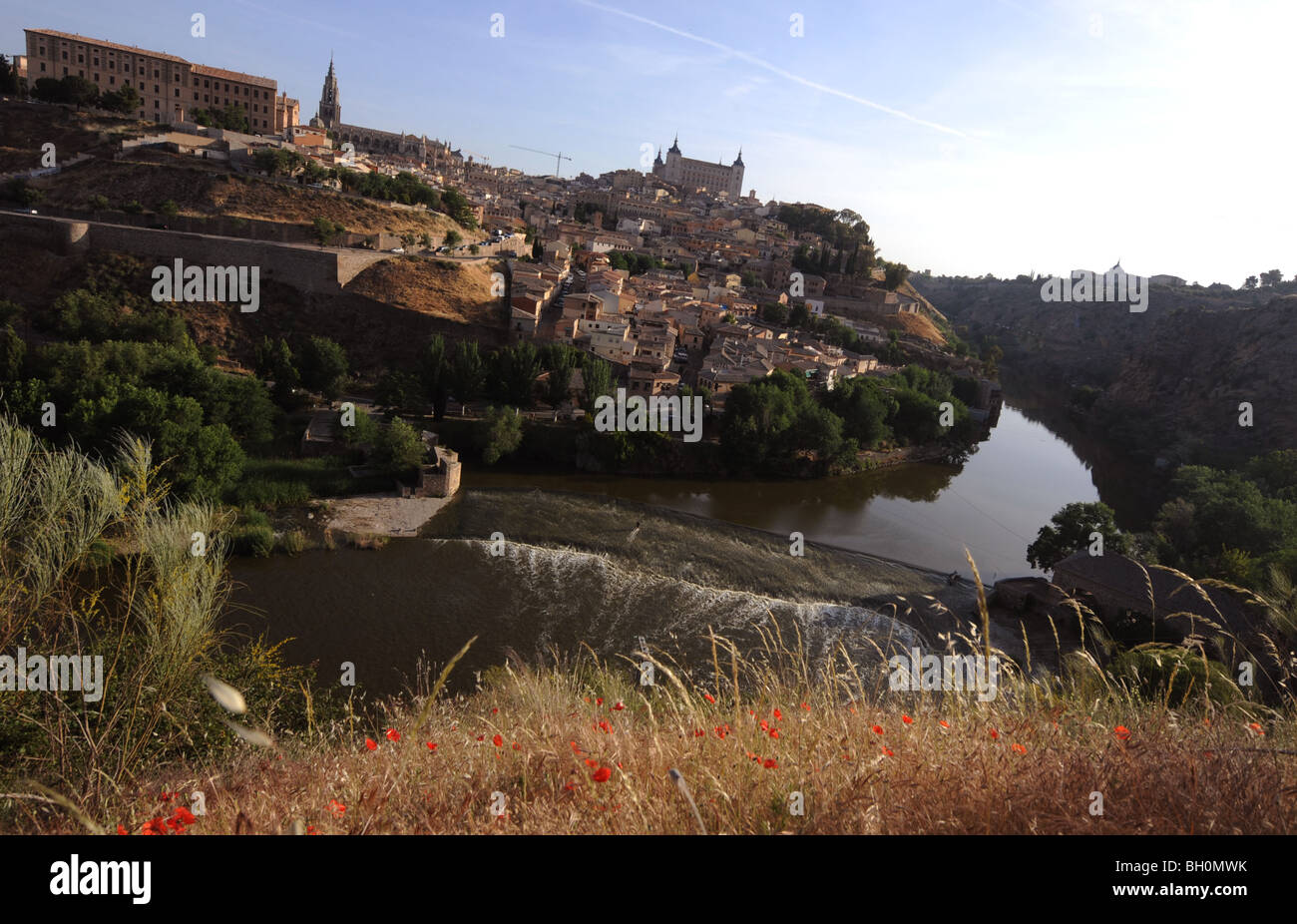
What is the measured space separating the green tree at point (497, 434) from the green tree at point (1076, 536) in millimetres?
11668

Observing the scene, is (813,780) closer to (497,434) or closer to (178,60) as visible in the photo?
(497,434)

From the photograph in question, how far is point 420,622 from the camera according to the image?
1026 cm

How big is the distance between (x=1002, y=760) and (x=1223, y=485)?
1847 centimetres

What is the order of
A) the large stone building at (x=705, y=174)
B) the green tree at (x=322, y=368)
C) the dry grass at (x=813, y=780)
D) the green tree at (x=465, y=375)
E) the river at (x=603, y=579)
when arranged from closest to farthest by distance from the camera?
the dry grass at (x=813, y=780) → the river at (x=603, y=579) → the green tree at (x=322, y=368) → the green tree at (x=465, y=375) → the large stone building at (x=705, y=174)

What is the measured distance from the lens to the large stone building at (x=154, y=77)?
34.3 meters

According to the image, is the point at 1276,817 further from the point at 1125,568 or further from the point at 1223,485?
the point at 1223,485

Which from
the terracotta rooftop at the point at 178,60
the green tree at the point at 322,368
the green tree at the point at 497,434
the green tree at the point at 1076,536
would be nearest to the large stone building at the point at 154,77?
the terracotta rooftop at the point at 178,60

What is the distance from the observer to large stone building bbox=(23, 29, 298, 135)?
3428cm

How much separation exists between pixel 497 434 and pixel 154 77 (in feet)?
111

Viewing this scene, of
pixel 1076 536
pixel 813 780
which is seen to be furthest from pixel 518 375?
pixel 813 780

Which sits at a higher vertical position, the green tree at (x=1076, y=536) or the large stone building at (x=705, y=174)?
the large stone building at (x=705, y=174)

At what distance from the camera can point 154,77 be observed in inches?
1415

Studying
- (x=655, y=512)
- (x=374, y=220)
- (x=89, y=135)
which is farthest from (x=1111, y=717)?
(x=89, y=135)

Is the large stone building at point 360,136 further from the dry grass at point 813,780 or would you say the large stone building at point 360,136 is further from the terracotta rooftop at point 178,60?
the dry grass at point 813,780
